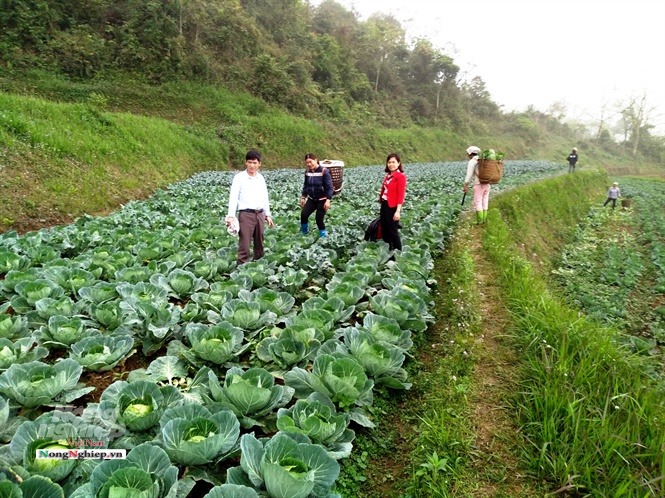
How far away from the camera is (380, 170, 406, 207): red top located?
5535 millimetres

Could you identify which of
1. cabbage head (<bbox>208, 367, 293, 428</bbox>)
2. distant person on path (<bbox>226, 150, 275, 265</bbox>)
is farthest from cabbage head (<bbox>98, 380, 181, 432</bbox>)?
distant person on path (<bbox>226, 150, 275, 265</bbox>)

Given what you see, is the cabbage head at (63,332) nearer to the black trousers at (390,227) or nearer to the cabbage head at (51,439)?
the cabbage head at (51,439)

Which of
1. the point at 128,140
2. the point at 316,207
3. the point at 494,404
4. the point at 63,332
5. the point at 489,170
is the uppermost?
the point at 128,140

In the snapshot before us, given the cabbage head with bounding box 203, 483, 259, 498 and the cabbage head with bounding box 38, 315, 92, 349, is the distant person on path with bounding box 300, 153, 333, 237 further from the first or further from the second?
the cabbage head with bounding box 203, 483, 259, 498

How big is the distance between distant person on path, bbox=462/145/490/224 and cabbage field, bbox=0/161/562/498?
9.59 ft

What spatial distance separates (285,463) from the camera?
1821 mm

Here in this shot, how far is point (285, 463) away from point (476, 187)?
24.0ft

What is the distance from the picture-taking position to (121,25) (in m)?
23.0

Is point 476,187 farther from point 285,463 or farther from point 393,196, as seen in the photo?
point 285,463

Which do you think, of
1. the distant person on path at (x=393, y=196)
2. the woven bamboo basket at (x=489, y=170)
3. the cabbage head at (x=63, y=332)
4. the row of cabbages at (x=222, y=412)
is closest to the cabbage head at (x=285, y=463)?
the row of cabbages at (x=222, y=412)

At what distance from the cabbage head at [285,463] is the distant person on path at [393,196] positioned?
407 centimetres

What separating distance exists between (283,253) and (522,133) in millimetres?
61186

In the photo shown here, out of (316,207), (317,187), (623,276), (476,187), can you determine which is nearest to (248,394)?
(317,187)

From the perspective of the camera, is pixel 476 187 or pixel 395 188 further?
pixel 476 187
